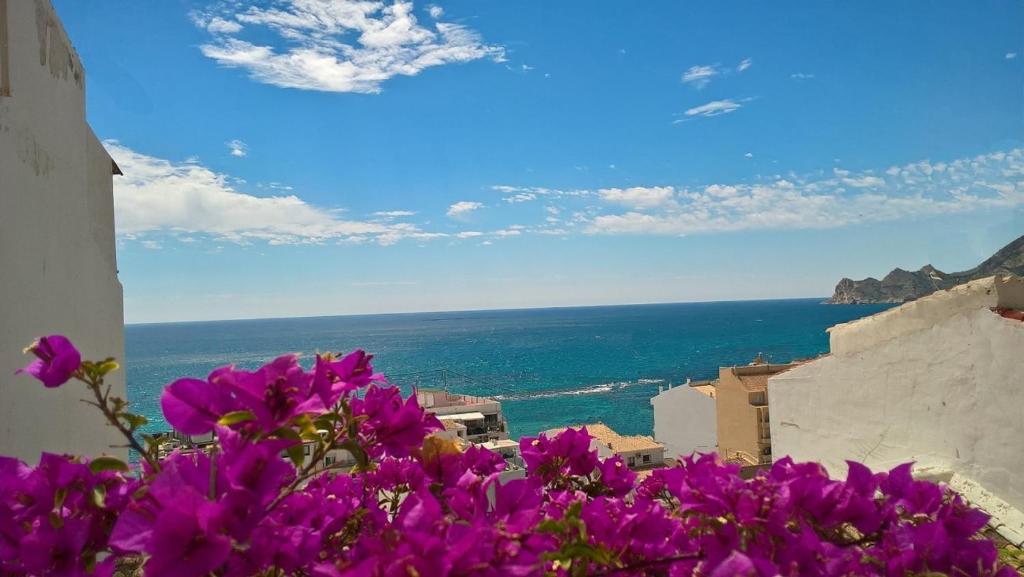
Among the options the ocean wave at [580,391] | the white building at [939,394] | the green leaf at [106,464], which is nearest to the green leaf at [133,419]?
the green leaf at [106,464]

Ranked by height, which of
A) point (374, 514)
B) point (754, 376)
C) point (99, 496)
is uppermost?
point (99, 496)

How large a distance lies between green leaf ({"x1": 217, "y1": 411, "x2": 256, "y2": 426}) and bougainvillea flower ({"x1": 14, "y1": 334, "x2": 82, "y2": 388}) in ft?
1.38

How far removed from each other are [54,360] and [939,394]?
4011 millimetres

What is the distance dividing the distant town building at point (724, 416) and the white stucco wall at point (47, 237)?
16688 millimetres

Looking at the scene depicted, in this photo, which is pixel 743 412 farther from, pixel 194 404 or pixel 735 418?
pixel 194 404

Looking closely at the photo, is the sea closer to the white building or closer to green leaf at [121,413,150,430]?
the white building

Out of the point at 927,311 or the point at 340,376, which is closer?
the point at 340,376

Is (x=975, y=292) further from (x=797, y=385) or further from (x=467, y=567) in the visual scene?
(x=467, y=567)

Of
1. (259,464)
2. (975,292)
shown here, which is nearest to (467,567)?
(259,464)

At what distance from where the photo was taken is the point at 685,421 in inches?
1081

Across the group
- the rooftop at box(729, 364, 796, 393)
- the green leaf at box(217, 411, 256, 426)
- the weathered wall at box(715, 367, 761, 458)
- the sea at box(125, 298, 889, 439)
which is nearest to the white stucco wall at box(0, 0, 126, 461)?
the green leaf at box(217, 411, 256, 426)

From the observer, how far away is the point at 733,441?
75.8 ft

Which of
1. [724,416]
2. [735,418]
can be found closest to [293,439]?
[735,418]

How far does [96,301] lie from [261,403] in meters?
3.49
